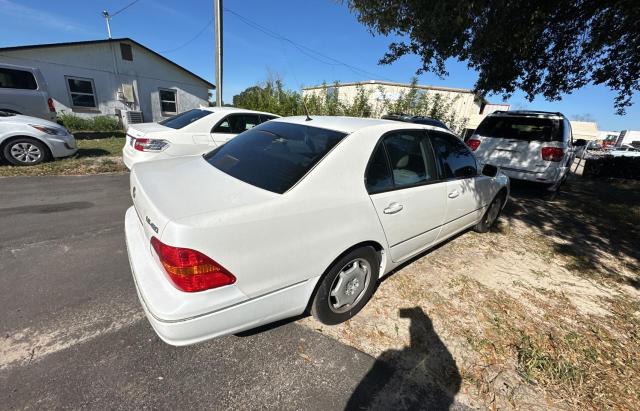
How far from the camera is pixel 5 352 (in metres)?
1.82

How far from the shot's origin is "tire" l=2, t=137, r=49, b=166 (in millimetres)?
5777

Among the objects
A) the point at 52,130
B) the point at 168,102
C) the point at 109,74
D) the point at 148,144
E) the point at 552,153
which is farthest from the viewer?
the point at 168,102

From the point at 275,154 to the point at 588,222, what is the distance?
6.14m

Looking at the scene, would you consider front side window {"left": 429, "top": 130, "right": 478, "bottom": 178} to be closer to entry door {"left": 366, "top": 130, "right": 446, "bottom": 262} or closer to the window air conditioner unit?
entry door {"left": 366, "top": 130, "right": 446, "bottom": 262}

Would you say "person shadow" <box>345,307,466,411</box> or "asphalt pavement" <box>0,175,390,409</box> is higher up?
"person shadow" <box>345,307,466,411</box>

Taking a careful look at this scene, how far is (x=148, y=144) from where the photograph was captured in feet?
15.1

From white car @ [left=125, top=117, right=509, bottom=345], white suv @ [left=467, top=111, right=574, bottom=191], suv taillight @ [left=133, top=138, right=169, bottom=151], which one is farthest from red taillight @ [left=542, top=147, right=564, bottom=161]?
suv taillight @ [left=133, top=138, right=169, bottom=151]

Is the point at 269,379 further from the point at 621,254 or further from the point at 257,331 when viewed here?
the point at 621,254

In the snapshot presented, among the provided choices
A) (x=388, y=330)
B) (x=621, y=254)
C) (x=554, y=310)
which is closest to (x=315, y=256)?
(x=388, y=330)

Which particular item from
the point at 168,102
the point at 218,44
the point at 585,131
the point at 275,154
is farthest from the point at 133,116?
the point at 585,131

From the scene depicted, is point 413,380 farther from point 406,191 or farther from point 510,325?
point 406,191

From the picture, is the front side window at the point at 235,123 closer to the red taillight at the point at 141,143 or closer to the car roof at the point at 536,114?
the red taillight at the point at 141,143

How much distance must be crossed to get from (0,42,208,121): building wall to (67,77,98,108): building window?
147mm

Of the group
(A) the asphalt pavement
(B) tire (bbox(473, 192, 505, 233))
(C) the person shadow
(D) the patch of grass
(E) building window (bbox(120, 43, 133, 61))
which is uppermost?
(E) building window (bbox(120, 43, 133, 61))
